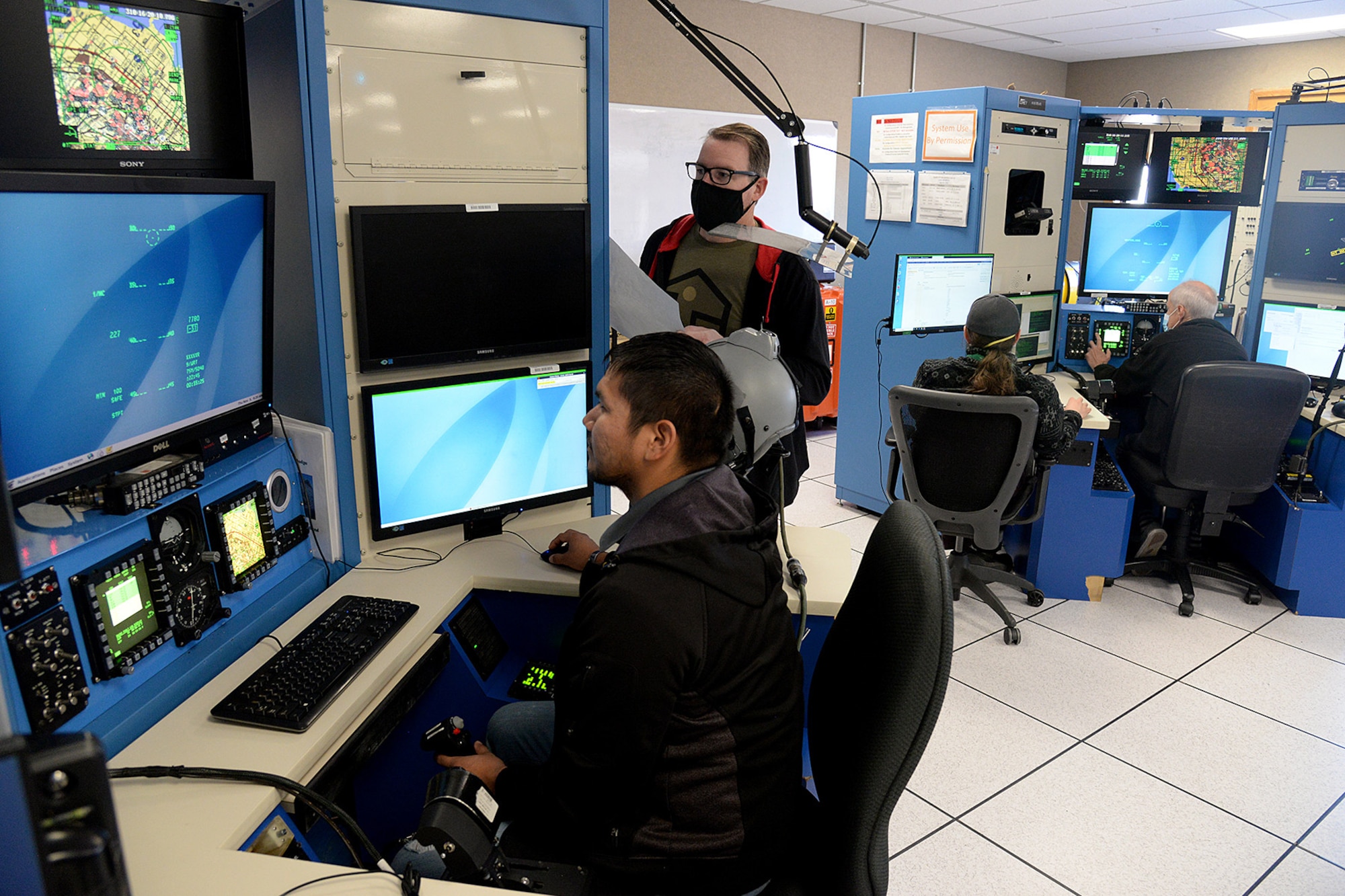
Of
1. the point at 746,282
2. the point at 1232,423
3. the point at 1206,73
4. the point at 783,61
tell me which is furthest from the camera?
the point at 1206,73

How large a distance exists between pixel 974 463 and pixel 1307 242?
1.88 m

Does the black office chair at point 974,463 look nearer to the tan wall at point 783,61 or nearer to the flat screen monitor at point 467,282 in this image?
the flat screen monitor at point 467,282

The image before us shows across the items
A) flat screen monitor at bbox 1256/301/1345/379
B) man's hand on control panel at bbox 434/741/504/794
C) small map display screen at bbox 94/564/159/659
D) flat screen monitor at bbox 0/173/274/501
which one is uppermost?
flat screen monitor at bbox 0/173/274/501

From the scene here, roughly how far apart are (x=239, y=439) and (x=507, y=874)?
2.98 feet

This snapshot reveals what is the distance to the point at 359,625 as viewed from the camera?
1573mm

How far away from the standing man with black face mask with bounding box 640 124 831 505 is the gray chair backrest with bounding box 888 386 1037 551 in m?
0.71

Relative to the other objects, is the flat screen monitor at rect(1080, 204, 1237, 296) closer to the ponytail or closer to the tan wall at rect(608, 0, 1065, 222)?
the ponytail

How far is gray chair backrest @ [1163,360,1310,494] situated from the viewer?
2.99 meters

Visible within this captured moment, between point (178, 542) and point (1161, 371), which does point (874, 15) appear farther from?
point (178, 542)

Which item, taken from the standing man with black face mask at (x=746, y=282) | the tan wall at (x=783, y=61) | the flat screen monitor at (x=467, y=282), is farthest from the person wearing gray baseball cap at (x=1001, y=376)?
the tan wall at (x=783, y=61)

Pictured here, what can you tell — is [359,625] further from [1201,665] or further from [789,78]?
[789,78]

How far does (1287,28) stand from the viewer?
23.0 feet

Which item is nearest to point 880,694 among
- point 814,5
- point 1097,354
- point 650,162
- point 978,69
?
point 1097,354

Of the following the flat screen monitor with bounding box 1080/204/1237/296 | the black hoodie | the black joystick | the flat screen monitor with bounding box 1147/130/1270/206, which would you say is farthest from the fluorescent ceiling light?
the black joystick
